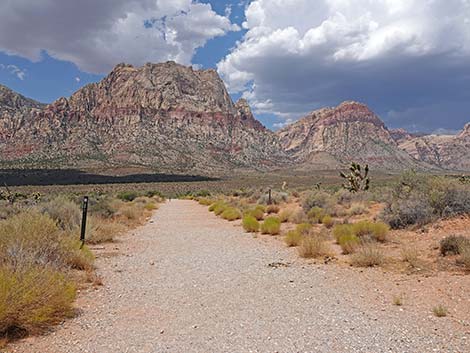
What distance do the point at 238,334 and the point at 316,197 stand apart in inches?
837

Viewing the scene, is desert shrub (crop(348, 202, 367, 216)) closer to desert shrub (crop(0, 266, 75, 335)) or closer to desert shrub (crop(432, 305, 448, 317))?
desert shrub (crop(432, 305, 448, 317))

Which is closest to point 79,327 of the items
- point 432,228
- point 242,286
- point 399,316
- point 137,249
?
point 242,286

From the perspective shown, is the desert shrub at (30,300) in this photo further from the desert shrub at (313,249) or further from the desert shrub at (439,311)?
the desert shrub at (313,249)

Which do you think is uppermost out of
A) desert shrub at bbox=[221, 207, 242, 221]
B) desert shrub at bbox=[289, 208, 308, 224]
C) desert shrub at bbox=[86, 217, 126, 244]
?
desert shrub at bbox=[289, 208, 308, 224]

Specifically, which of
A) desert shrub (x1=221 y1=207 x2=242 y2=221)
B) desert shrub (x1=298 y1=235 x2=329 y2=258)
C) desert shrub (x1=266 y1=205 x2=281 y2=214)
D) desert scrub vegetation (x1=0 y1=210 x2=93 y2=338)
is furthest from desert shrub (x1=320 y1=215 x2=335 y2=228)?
desert scrub vegetation (x1=0 y1=210 x2=93 y2=338)

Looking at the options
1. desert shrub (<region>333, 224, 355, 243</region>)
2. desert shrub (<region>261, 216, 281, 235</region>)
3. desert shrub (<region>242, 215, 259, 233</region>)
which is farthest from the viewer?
desert shrub (<region>242, 215, 259, 233</region>)

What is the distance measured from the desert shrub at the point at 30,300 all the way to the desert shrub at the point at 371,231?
11.2m

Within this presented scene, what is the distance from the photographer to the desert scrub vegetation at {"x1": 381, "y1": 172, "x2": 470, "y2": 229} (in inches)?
664

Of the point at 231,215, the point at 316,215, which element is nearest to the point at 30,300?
the point at 316,215

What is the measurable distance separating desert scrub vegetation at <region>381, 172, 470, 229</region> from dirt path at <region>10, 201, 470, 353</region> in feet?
24.6

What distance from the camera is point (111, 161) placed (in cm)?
13062

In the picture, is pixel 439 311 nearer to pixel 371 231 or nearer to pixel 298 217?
pixel 371 231

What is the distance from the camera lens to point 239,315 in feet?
23.6

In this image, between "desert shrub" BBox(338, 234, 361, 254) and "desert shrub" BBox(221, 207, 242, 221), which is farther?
"desert shrub" BBox(221, 207, 242, 221)
